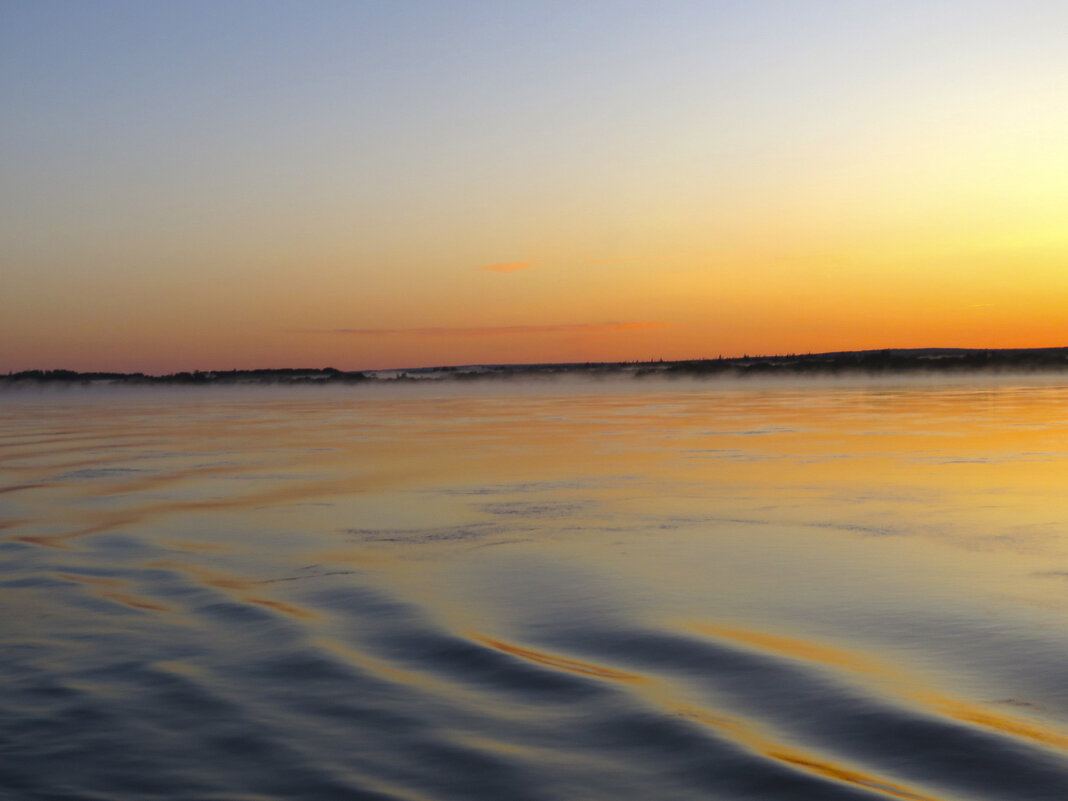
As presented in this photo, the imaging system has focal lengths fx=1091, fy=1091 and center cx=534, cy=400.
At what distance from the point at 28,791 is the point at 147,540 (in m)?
4.99

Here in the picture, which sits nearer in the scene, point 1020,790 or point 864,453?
point 1020,790

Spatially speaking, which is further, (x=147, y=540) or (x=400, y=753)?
(x=147, y=540)

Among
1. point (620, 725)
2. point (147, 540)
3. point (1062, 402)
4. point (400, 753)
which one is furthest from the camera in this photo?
point (1062, 402)

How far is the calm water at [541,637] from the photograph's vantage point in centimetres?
340

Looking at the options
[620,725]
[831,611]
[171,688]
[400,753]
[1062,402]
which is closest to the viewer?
[400,753]

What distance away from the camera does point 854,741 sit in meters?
3.61

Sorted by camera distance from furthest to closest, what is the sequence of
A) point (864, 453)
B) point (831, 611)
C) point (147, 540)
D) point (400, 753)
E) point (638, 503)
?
point (864, 453), point (638, 503), point (147, 540), point (831, 611), point (400, 753)

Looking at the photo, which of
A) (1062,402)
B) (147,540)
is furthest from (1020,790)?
(1062,402)

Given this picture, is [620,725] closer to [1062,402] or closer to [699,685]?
[699,685]

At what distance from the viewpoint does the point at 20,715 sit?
3.90 meters

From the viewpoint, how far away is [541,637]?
16.7 ft

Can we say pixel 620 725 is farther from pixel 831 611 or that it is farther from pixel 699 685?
pixel 831 611

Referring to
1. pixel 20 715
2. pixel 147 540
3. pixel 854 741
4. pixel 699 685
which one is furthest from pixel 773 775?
pixel 147 540

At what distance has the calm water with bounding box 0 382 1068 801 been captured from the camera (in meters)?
3.40
